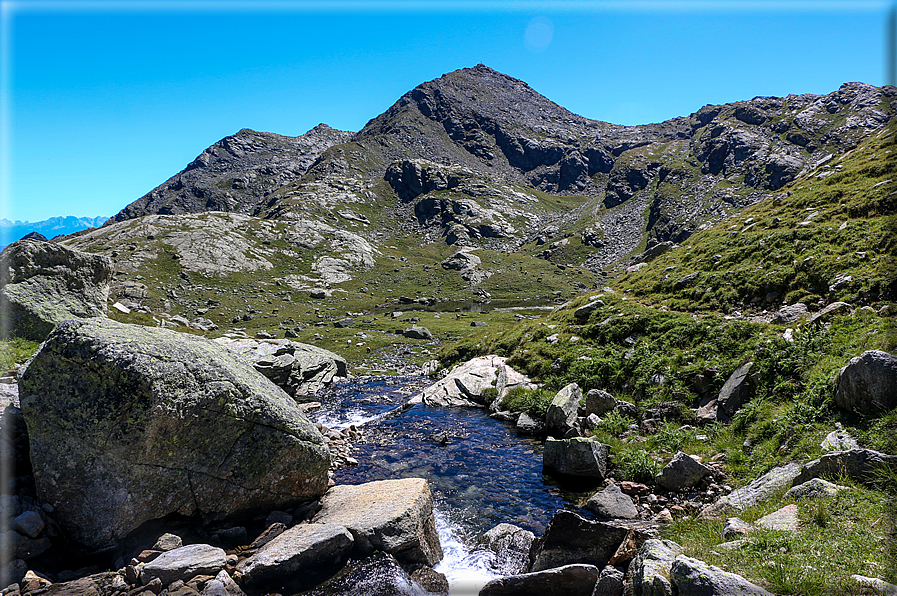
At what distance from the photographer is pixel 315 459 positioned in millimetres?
14188

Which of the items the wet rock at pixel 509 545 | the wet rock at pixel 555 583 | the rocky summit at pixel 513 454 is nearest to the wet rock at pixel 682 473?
the rocky summit at pixel 513 454

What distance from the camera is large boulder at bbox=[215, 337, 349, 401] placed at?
107ft

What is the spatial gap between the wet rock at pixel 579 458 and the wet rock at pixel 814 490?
23.3 ft

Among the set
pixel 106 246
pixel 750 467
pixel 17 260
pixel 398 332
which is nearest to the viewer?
pixel 750 467

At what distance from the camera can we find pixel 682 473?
14250mm

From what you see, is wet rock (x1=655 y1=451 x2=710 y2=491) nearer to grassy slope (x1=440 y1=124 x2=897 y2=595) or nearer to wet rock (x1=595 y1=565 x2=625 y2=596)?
grassy slope (x1=440 y1=124 x2=897 y2=595)

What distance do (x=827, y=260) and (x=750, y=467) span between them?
53.1 ft

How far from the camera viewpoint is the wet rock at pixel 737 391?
1689 cm

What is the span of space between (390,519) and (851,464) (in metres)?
12.4

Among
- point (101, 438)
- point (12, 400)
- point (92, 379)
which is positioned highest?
point (92, 379)

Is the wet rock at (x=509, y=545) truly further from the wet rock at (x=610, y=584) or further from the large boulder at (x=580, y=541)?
the wet rock at (x=610, y=584)

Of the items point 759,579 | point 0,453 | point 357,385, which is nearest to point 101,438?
point 0,453

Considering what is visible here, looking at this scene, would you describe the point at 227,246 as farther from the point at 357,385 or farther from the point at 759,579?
the point at 759,579

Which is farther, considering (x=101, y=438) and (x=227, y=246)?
(x=227, y=246)
